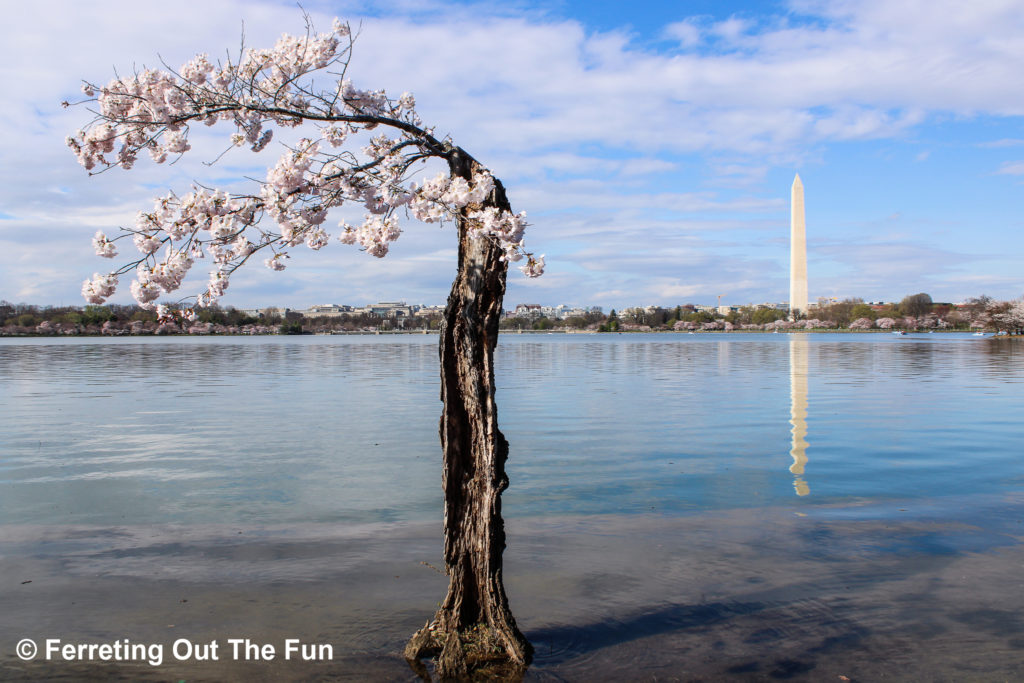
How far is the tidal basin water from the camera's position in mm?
6246

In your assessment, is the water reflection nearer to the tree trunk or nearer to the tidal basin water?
the tidal basin water

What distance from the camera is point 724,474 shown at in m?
12.7

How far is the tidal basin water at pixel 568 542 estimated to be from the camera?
6246mm

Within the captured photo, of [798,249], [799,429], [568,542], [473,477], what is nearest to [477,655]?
[473,477]

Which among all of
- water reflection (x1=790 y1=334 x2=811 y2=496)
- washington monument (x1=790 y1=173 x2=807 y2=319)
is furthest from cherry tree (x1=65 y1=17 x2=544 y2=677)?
washington monument (x1=790 y1=173 x2=807 y2=319)

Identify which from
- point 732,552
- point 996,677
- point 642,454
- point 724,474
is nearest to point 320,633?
point 732,552

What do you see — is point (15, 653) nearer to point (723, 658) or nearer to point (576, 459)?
point (723, 658)

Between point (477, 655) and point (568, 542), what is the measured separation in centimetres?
333

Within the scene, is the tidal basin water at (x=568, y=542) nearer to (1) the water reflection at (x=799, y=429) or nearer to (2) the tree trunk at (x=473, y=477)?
(1) the water reflection at (x=799, y=429)

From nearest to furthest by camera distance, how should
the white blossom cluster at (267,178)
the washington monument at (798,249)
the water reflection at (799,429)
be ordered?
the white blossom cluster at (267,178) → the water reflection at (799,429) → the washington monument at (798,249)

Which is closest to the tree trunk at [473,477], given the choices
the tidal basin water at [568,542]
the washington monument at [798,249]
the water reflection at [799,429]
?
the tidal basin water at [568,542]

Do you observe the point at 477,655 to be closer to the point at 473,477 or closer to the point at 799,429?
the point at 473,477

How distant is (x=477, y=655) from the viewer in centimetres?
586

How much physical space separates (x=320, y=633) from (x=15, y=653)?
2.35 meters
